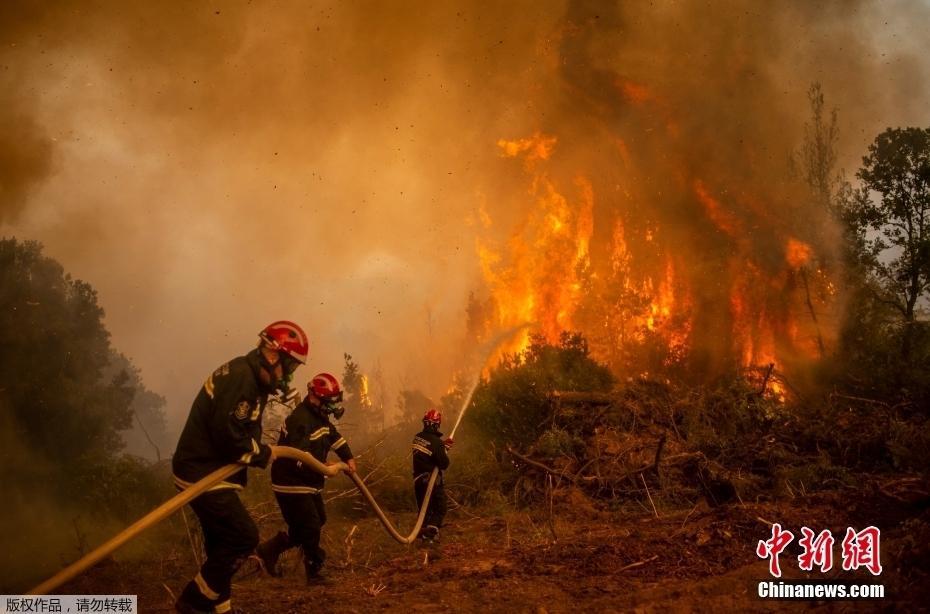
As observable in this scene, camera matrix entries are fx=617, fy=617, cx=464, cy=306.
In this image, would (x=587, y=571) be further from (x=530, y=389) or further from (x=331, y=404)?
(x=530, y=389)

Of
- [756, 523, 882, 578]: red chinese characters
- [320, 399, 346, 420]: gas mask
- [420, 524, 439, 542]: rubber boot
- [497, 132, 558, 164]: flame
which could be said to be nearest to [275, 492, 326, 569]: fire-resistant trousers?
[320, 399, 346, 420]: gas mask

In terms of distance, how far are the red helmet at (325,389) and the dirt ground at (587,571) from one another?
207 centimetres

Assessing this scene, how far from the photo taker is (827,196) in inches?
955

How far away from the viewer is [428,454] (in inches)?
369

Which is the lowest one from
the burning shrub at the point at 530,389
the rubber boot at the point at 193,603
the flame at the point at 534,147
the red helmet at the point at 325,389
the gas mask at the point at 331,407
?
the rubber boot at the point at 193,603

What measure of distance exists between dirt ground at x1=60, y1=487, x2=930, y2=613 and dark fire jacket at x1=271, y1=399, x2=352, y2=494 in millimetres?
1113

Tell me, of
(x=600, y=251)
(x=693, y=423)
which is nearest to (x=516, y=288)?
(x=600, y=251)

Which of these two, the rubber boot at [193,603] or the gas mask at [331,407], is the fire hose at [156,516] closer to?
the rubber boot at [193,603]

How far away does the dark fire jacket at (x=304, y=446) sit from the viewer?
6.83m

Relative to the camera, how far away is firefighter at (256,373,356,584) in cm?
682

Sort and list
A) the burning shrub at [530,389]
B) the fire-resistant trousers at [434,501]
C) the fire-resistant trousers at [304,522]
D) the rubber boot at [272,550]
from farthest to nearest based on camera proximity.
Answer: the burning shrub at [530,389], the fire-resistant trousers at [434,501], the rubber boot at [272,550], the fire-resistant trousers at [304,522]

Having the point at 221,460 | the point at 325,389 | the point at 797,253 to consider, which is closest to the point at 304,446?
the point at 325,389

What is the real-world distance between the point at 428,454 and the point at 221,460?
4618 mm

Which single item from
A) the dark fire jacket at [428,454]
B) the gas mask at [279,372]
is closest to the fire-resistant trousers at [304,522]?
the gas mask at [279,372]
